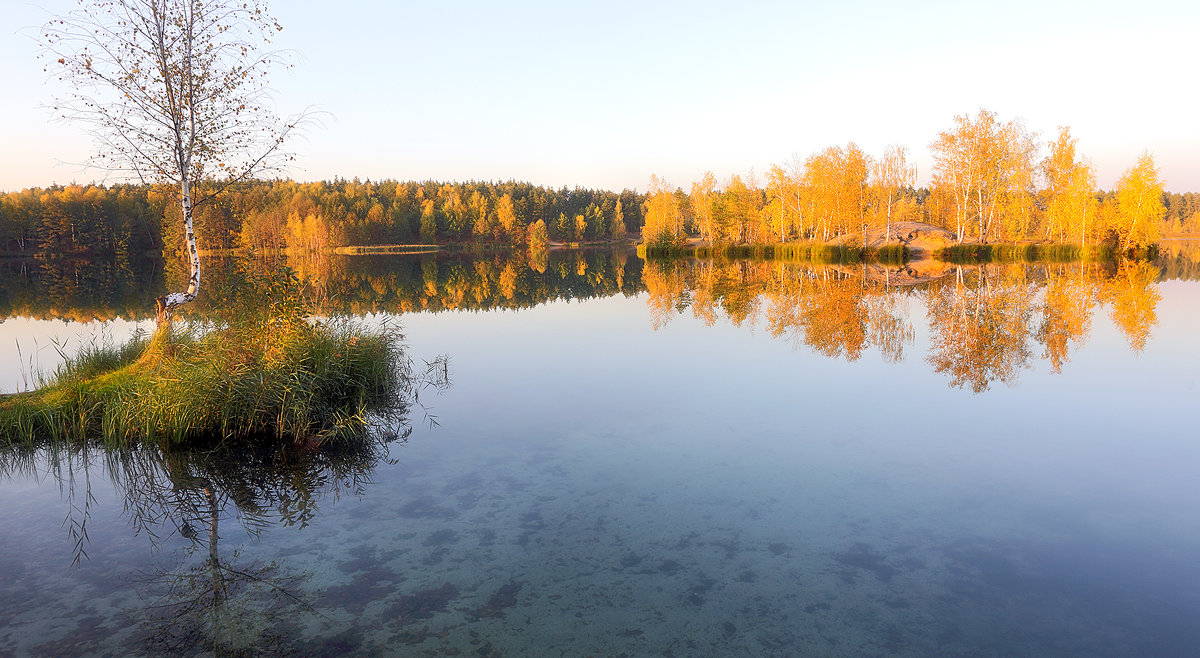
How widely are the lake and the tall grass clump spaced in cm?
53

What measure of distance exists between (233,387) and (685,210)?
69880 mm

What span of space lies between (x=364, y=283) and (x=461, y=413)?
2919 cm

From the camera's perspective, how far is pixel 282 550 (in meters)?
5.76

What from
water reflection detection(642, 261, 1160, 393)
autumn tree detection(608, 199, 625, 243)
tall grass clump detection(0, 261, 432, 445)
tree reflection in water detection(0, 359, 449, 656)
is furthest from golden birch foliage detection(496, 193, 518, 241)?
tree reflection in water detection(0, 359, 449, 656)

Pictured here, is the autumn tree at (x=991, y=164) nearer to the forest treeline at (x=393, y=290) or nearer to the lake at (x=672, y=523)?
the forest treeline at (x=393, y=290)

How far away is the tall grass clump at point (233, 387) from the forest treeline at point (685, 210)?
1.84m

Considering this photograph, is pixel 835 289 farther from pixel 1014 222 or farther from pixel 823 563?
pixel 1014 222

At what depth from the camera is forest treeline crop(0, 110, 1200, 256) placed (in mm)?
A: 43038

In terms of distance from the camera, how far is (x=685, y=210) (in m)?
75.3

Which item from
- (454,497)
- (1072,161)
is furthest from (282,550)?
(1072,161)

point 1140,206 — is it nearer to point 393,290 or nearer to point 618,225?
point 393,290

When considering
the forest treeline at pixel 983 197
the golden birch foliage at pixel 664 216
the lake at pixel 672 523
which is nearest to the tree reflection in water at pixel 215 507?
the lake at pixel 672 523

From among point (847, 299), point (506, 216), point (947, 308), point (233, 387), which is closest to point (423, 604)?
point (233, 387)

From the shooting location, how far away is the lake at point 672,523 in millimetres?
4469
